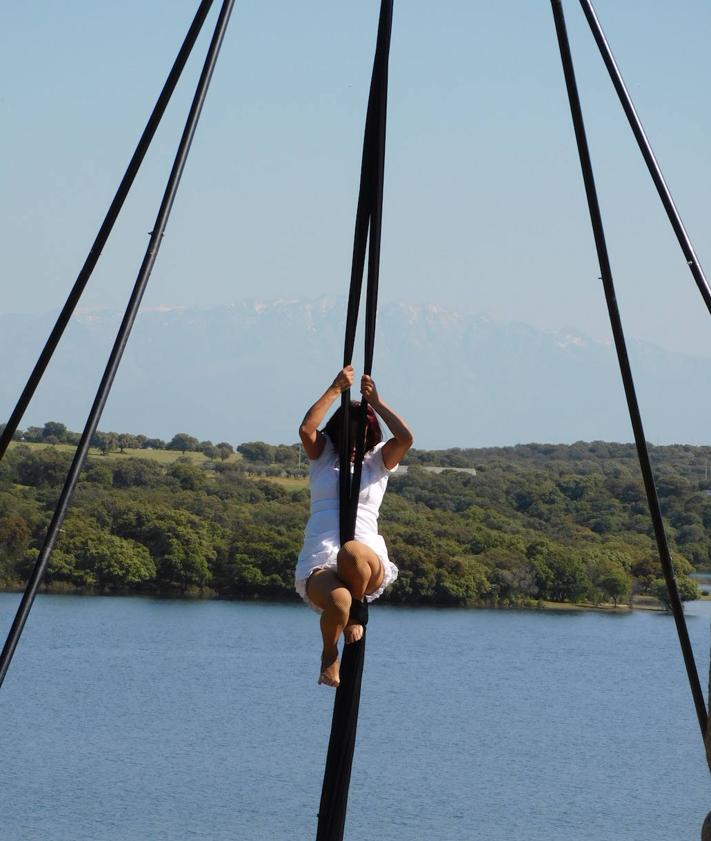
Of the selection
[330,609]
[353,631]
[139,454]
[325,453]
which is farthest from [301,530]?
[330,609]

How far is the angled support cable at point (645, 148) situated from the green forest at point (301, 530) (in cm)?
3695

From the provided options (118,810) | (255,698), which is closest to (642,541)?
(255,698)

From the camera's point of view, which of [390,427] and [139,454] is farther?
[139,454]

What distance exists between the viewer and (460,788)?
110 feet

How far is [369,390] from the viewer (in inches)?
249

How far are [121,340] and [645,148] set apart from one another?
88.6 inches

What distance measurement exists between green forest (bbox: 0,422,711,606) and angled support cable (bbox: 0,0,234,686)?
36.5 metres

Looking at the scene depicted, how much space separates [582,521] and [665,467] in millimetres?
7137

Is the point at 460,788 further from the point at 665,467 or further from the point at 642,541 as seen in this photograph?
the point at 665,467

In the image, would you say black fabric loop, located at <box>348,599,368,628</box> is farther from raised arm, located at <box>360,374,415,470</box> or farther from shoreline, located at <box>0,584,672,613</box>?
shoreline, located at <box>0,584,672,613</box>

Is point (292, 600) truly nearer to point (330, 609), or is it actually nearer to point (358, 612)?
point (358, 612)

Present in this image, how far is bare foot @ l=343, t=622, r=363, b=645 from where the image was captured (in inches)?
245

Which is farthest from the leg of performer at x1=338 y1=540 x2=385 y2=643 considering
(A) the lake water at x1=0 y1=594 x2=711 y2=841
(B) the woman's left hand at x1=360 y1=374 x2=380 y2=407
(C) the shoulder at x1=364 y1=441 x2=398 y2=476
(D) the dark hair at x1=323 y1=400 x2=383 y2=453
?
(A) the lake water at x1=0 y1=594 x2=711 y2=841

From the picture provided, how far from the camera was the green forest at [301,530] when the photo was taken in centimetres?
4406
